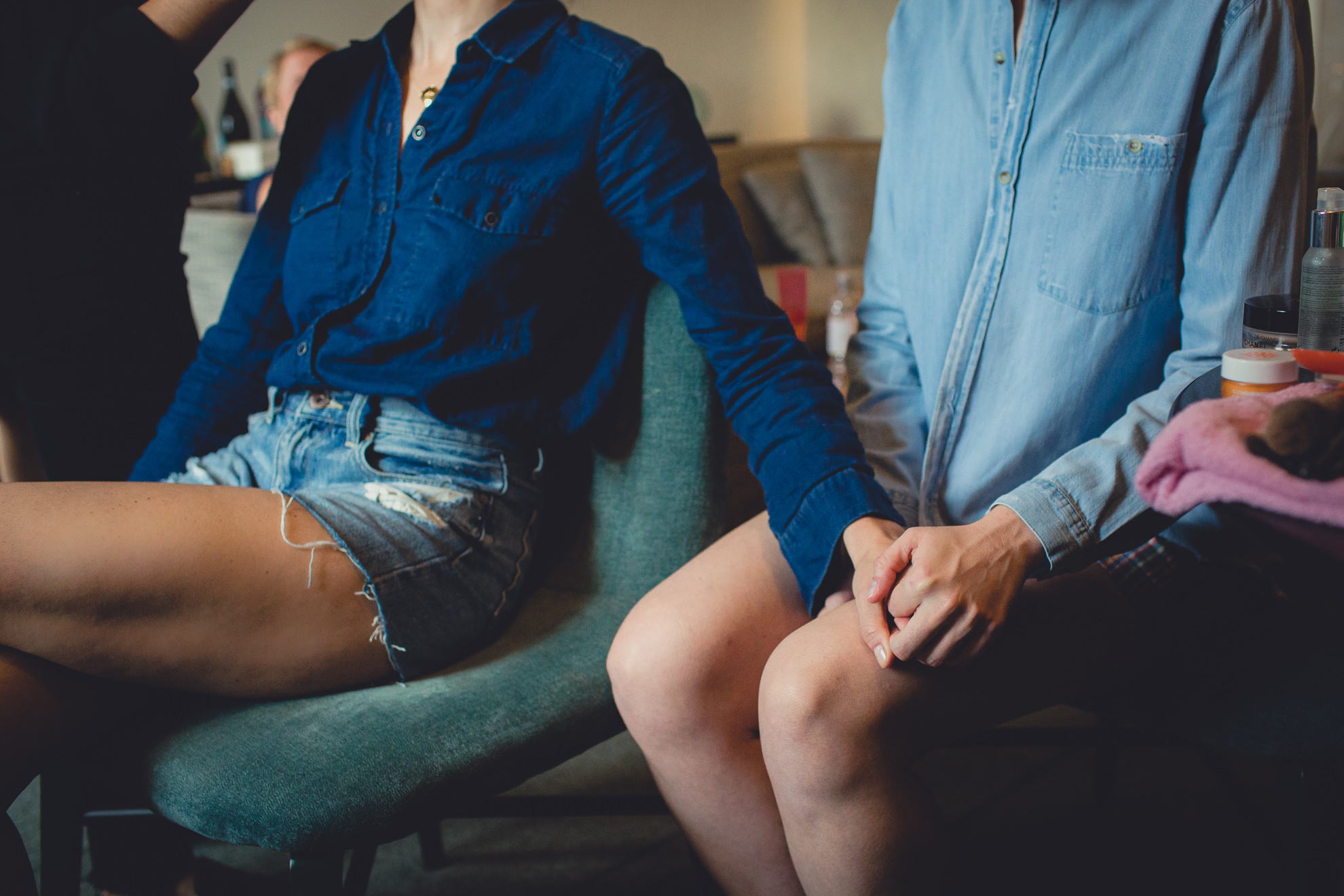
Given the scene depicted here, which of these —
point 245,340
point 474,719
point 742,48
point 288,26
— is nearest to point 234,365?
point 245,340

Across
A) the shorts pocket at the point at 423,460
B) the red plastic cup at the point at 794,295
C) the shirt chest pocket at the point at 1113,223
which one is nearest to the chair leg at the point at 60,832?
the shorts pocket at the point at 423,460

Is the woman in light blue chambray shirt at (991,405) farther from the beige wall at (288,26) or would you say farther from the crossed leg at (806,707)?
the beige wall at (288,26)

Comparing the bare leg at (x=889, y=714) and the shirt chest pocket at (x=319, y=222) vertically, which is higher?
the shirt chest pocket at (x=319, y=222)

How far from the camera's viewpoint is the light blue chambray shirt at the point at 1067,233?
779 mm

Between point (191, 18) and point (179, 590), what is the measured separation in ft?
2.24

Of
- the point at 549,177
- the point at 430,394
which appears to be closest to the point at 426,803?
the point at 430,394

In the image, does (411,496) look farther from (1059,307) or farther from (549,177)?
(1059,307)

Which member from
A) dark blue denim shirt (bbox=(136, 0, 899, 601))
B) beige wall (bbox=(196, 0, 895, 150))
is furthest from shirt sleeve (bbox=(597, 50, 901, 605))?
beige wall (bbox=(196, 0, 895, 150))

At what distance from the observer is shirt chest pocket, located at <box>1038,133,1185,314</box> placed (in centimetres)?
82

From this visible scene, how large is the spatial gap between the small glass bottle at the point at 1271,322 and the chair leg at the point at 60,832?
1220mm

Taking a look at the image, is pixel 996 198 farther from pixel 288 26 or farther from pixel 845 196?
pixel 288 26

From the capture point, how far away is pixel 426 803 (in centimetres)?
81

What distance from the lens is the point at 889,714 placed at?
29.0 inches

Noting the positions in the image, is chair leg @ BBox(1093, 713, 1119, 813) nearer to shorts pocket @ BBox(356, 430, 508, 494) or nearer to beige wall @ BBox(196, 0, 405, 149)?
shorts pocket @ BBox(356, 430, 508, 494)
